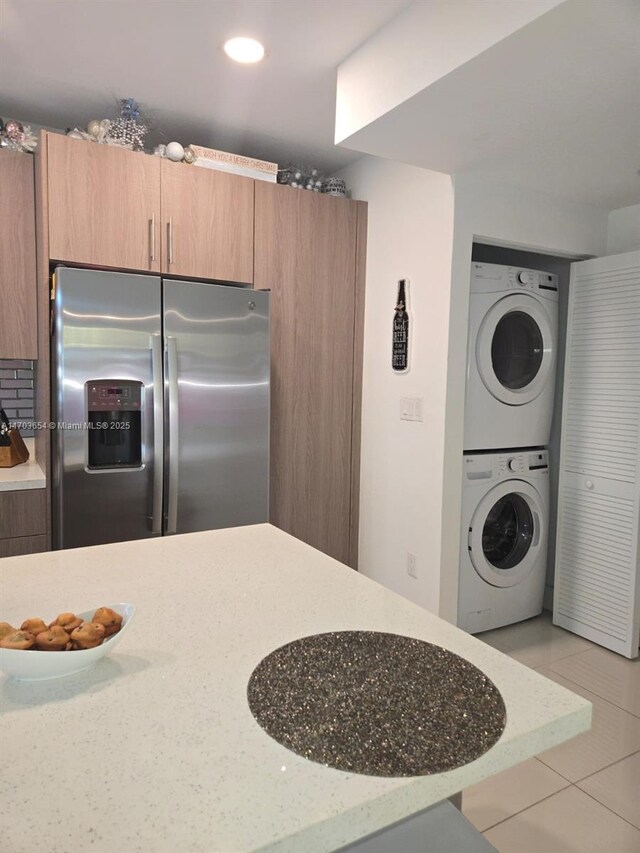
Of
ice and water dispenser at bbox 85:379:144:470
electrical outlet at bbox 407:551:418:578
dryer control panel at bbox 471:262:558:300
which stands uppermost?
dryer control panel at bbox 471:262:558:300

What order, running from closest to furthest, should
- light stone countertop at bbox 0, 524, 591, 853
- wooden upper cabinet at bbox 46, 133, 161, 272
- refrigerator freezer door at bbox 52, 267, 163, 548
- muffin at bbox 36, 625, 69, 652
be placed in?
light stone countertop at bbox 0, 524, 591, 853
muffin at bbox 36, 625, 69, 652
refrigerator freezer door at bbox 52, 267, 163, 548
wooden upper cabinet at bbox 46, 133, 161, 272

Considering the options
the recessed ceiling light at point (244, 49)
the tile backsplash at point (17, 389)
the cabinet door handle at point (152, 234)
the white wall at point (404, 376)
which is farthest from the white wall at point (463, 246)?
the tile backsplash at point (17, 389)

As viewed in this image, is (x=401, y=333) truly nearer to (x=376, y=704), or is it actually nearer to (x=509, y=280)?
(x=509, y=280)

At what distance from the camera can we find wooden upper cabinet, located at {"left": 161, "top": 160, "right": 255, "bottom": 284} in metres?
2.66

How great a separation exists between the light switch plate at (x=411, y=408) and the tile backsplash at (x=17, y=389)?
1.93 m

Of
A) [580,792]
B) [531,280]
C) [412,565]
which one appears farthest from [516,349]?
[580,792]

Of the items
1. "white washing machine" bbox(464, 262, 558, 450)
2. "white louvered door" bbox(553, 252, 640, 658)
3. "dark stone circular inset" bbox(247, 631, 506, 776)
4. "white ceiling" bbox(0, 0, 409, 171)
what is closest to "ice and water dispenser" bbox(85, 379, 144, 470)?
"white ceiling" bbox(0, 0, 409, 171)

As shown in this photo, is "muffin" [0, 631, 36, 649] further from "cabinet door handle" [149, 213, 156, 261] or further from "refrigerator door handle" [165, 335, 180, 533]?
"cabinet door handle" [149, 213, 156, 261]

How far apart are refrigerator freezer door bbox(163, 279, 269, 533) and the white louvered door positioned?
1.67m

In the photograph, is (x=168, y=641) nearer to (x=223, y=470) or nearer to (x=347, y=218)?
(x=223, y=470)

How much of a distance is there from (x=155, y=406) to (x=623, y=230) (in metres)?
2.63

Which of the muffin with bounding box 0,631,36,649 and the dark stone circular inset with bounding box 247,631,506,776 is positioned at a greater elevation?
the muffin with bounding box 0,631,36,649

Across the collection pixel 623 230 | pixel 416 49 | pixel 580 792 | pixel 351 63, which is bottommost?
pixel 580 792

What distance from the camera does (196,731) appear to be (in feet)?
2.51
